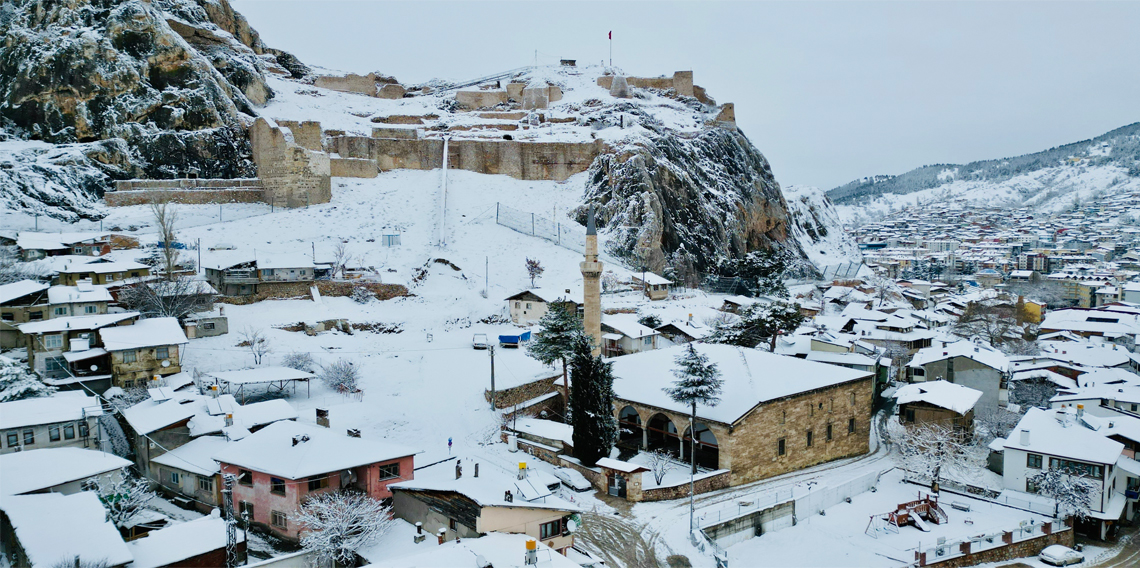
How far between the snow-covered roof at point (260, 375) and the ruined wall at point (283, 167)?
23.3 m

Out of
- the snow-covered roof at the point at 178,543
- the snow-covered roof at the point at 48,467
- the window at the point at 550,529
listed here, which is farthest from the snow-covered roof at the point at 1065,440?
the snow-covered roof at the point at 48,467

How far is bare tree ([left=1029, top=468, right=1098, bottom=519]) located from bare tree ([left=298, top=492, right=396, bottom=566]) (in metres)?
19.8

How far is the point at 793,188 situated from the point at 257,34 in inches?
2467

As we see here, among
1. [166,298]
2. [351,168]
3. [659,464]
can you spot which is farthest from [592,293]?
[351,168]

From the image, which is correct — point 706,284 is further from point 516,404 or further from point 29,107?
point 29,107

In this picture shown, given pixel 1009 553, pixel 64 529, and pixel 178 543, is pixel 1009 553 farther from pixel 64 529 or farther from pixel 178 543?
pixel 64 529

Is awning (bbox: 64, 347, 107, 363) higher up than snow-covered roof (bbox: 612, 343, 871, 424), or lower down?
higher up

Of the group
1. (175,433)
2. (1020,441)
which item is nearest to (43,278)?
(175,433)

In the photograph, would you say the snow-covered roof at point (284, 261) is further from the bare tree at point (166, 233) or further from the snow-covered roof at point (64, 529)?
the snow-covered roof at point (64, 529)

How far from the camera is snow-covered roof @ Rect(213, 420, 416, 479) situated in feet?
55.8

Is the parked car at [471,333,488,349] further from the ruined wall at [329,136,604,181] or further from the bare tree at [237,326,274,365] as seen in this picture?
the ruined wall at [329,136,604,181]

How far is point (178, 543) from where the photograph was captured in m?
14.8

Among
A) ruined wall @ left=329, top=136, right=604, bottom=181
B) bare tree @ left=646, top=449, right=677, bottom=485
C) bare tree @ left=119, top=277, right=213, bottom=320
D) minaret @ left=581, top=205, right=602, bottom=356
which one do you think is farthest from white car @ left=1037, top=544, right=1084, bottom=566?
ruined wall @ left=329, top=136, right=604, bottom=181

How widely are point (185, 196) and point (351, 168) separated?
11.8 meters
